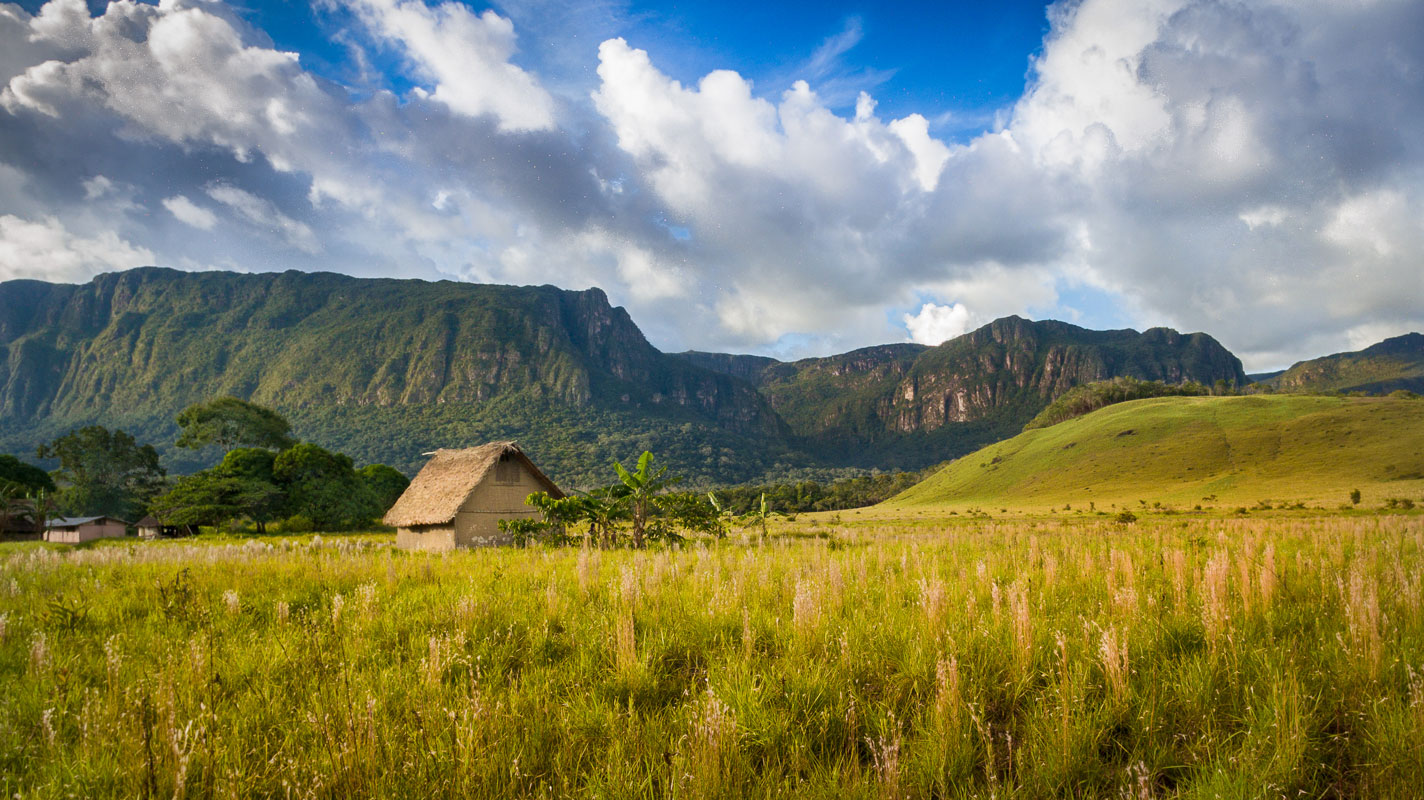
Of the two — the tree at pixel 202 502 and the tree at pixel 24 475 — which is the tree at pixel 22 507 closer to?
the tree at pixel 24 475

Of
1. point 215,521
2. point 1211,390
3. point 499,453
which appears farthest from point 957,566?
point 1211,390

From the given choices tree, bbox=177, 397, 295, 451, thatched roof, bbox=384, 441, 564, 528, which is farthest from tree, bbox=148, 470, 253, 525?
tree, bbox=177, 397, 295, 451

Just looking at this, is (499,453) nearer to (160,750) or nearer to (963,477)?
(160,750)

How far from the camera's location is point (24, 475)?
2613 inches

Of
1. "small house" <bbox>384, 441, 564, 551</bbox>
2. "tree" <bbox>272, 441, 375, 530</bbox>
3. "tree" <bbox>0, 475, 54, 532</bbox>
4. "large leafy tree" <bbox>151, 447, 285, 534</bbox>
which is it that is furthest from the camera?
"tree" <bbox>272, 441, 375, 530</bbox>

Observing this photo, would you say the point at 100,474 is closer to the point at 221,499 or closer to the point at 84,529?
the point at 84,529

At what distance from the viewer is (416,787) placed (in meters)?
2.38

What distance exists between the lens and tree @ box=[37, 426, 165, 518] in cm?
6869

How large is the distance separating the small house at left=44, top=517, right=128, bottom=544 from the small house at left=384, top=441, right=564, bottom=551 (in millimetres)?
53867

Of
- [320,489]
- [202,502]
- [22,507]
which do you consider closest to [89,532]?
[22,507]

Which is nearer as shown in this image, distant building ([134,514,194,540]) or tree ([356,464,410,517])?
distant building ([134,514,194,540])

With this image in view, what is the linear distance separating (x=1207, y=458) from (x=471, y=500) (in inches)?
3920

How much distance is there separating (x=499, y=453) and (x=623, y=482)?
43.5 ft

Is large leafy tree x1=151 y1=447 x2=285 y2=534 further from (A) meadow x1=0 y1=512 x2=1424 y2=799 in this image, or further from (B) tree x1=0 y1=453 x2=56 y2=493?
(A) meadow x1=0 y1=512 x2=1424 y2=799
